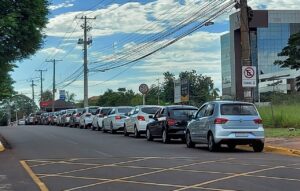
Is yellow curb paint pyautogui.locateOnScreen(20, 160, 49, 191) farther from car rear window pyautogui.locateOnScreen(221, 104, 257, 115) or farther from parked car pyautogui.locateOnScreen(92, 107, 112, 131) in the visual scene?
parked car pyautogui.locateOnScreen(92, 107, 112, 131)

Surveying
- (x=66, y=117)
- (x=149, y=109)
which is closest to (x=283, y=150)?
(x=149, y=109)

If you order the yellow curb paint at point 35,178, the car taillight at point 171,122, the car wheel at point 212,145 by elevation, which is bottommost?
the yellow curb paint at point 35,178

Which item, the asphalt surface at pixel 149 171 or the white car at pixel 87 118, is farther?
the white car at pixel 87 118

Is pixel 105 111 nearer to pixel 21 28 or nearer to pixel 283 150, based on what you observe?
pixel 21 28

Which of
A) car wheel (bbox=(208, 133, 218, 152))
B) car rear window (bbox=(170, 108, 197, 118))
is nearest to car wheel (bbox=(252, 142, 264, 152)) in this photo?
car wheel (bbox=(208, 133, 218, 152))

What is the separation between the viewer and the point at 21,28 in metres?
23.6

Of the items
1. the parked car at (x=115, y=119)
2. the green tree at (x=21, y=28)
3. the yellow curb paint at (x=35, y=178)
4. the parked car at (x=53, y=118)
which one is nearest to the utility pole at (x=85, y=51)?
the parked car at (x=53, y=118)

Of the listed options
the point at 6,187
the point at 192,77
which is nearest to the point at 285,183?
the point at 6,187

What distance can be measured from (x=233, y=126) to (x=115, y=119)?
15.4m

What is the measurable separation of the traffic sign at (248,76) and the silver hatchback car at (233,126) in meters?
2.76

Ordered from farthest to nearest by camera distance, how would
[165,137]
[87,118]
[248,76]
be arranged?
[87,118]
[165,137]
[248,76]

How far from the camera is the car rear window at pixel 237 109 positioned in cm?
1950

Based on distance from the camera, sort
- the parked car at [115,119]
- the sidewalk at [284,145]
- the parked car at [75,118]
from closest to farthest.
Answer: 1. the sidewalk at [284,145]
2. the parked car at [115,119]
3. the parked car at [75,118]

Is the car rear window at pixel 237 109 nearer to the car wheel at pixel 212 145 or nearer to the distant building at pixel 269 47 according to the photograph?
the car wheel at pixel 212 145
